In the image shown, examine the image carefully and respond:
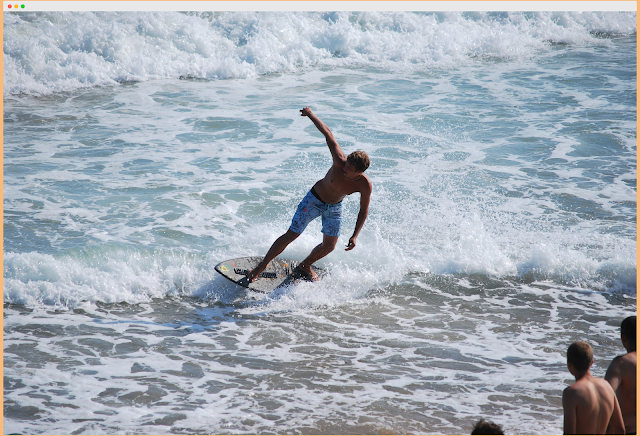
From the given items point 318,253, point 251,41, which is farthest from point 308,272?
point 251,41

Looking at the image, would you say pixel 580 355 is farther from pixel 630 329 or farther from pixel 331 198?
pixel 331 198

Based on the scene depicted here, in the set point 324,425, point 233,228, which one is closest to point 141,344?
point 324,425

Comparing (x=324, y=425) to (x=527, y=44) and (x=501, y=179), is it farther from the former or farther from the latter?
(x=527, y=44)

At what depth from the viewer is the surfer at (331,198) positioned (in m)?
5.49

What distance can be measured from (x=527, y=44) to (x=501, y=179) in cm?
1175

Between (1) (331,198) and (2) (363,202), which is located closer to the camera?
(2) (363,202)

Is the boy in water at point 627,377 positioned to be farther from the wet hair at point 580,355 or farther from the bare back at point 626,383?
the wet hair at point 580,355

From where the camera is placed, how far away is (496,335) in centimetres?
548

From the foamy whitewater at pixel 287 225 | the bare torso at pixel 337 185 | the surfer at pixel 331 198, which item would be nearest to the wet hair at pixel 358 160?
the surfer at pixel 331 198

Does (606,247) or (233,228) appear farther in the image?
(233,228)

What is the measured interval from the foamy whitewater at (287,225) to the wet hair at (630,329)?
114 centimetres

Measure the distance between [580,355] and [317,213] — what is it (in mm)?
3554

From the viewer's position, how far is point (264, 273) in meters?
6.59

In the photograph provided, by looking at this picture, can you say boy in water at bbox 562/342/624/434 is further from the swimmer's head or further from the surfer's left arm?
the surfer's left arm
